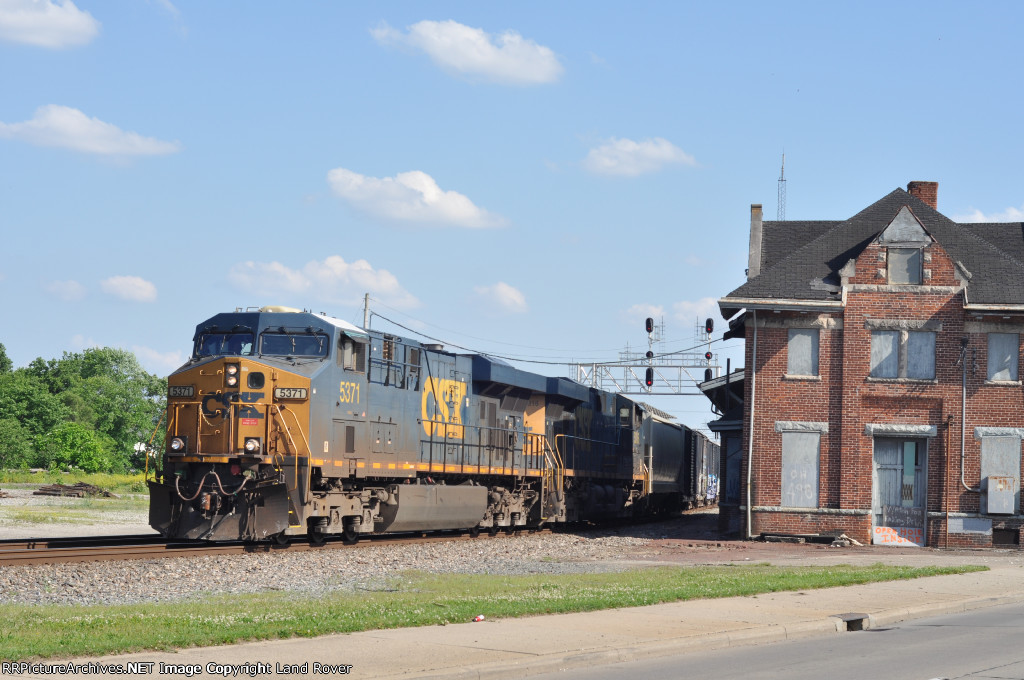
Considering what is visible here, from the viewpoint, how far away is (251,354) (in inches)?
891

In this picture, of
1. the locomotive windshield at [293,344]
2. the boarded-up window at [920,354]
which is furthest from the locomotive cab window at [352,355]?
the boarded-up window at [920,354]

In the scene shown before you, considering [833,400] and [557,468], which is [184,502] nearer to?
[557,468]

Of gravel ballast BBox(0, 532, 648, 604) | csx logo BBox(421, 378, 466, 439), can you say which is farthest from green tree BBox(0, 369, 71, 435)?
gravel ballast BBox(0, 532, 648, 604)

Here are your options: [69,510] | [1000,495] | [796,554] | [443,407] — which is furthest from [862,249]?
[69,510]

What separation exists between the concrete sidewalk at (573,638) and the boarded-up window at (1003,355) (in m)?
15.2

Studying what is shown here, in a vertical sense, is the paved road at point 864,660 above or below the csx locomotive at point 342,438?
below

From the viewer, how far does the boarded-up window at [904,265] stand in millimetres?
32875

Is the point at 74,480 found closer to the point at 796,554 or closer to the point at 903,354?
the point at 796,554

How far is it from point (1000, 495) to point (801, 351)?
6939 mm

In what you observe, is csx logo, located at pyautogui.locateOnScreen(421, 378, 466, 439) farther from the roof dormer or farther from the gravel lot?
the roof dormer

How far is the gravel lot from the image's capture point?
1636cm

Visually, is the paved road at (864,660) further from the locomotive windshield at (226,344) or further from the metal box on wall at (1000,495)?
the metal box on wall at (1000,495)

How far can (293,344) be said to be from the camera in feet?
75.1

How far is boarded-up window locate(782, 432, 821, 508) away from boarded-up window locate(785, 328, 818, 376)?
1.90 m
